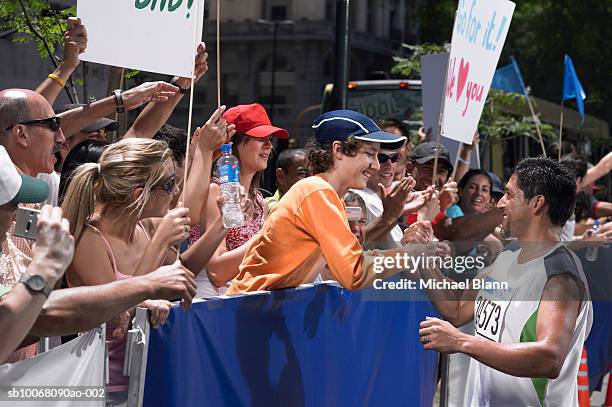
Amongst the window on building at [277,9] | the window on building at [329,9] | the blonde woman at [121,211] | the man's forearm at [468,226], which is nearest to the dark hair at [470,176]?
the man's forearm at [468,226]

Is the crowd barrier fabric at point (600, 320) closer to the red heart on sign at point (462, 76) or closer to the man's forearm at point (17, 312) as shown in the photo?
the red heart on sign at point (462, 76)

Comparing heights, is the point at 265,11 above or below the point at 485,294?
below

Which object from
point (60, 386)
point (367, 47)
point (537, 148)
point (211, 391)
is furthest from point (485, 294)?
point (367, 47)

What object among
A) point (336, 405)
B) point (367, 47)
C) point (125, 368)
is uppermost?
point (125, 368)

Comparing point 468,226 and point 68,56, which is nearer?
point 68,56

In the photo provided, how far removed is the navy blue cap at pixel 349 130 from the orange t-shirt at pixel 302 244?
310mm

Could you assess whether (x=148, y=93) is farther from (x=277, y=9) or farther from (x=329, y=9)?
(x=277, y=9)

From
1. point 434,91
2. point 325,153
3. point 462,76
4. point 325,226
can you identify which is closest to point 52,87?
point 325,153

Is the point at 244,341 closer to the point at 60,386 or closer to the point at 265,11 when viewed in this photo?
the point at 60,386

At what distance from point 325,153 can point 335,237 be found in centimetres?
60

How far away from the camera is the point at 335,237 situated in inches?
189

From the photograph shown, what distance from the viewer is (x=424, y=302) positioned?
638 centimetres

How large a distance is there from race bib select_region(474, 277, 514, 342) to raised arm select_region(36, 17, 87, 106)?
2.19 meters

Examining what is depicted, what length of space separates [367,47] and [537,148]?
3287cm
